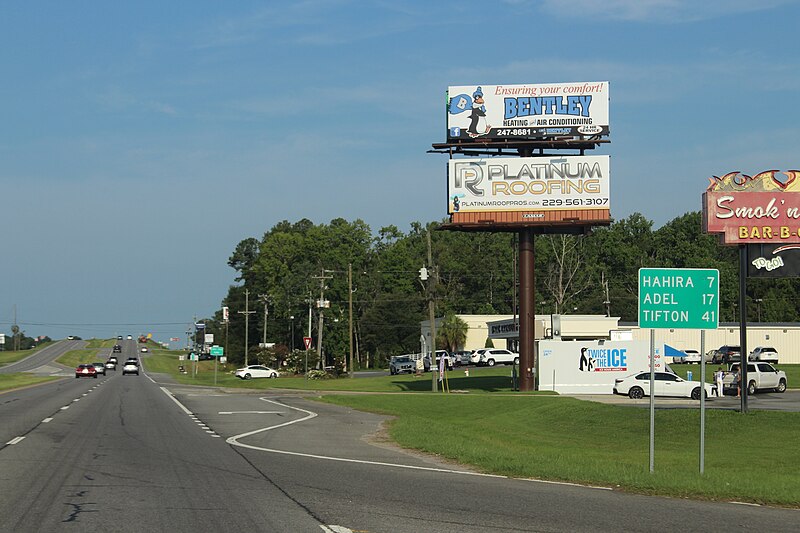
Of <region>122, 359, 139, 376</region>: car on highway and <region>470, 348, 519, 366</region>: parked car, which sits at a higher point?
<region>470, 348, 519, 366</region>: parked car

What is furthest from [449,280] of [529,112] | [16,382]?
[529,112]

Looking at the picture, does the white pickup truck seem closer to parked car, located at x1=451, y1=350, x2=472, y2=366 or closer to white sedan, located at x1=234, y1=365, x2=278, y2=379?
parked car, located at x1=451, y1=350, x2=472, y2=366

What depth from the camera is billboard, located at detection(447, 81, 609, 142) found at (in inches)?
2087

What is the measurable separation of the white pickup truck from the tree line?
7145cm

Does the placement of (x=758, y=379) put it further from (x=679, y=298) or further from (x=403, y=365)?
(x=403, y=365)

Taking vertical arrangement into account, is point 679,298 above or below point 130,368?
above

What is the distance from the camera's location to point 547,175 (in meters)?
52.3

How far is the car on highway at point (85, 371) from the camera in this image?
91.3 meters

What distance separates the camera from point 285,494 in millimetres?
13008

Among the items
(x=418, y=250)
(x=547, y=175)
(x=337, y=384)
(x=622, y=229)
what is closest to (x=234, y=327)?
(x=418, y=250)

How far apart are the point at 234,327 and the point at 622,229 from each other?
61.7 m

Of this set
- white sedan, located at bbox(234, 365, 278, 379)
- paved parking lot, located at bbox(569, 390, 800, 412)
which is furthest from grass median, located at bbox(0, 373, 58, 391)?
paved parking lot, located at bbox(569, 390, 800, 412)

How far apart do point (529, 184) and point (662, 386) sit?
13146mm

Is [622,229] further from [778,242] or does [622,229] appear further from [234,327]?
[778,242]
